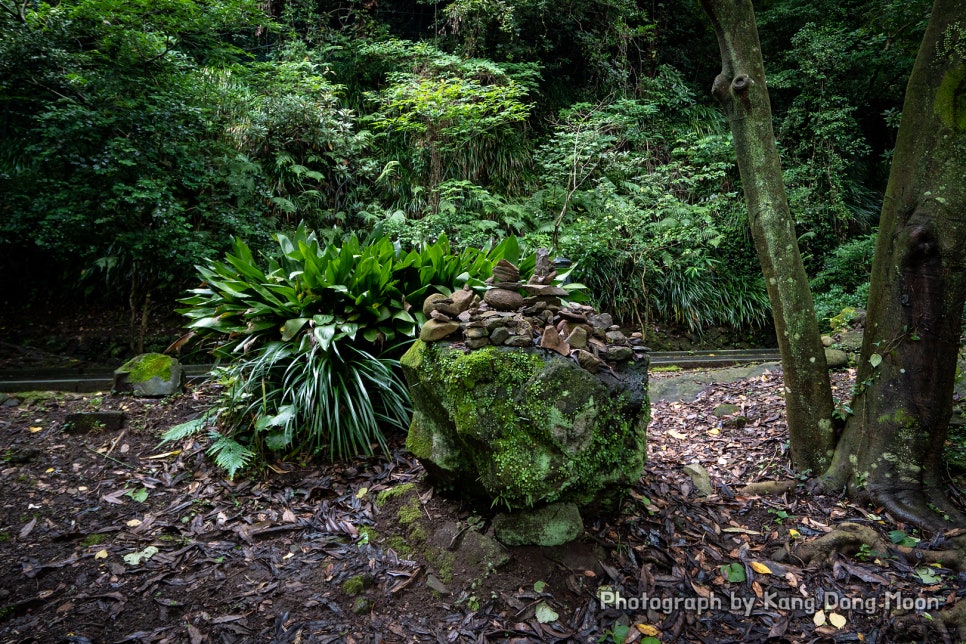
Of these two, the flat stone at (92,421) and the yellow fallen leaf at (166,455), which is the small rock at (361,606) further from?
the flat stone at (92,421)

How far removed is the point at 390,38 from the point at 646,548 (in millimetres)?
9463

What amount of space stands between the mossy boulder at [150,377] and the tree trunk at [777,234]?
174 inches

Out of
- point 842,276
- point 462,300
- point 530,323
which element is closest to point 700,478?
point 530,323

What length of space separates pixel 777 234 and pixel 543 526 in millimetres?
2118

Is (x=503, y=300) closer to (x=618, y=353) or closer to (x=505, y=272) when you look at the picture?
(x=505, y=272)

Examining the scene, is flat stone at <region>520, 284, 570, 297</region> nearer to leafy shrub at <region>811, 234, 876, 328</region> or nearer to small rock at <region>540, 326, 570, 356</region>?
small rock at <region>540, 326, 570, 356</region>

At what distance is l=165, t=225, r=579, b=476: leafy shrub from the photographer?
3.26 meters

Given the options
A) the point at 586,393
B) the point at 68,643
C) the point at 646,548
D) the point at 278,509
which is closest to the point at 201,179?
the point at 278,509

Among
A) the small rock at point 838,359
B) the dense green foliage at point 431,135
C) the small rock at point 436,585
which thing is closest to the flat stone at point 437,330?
the small rock at point 436,585

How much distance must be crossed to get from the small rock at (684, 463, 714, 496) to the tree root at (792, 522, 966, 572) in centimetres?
57

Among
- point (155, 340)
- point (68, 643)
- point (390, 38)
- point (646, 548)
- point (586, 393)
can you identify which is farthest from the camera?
point (390, 38)

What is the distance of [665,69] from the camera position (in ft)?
32.2

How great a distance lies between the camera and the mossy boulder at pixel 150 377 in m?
4.14

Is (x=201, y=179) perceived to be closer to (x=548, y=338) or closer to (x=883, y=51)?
(x=548, y=338)
